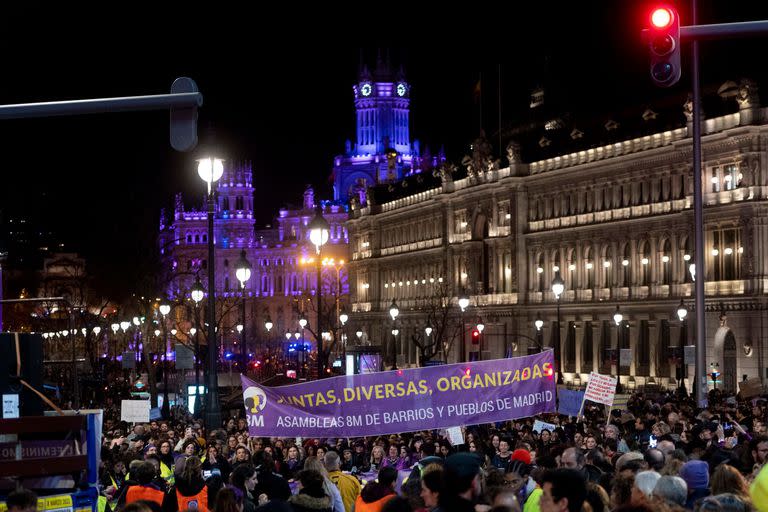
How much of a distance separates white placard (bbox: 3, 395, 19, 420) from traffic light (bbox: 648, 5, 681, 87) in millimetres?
6028

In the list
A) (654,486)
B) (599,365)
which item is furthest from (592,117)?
(654,486)

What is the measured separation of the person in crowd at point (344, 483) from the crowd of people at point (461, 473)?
0.03 feet

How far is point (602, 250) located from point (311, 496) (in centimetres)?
6625

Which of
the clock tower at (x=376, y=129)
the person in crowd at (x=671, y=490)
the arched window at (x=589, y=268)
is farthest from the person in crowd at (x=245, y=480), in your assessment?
the clock tower at (x=376, y=129)

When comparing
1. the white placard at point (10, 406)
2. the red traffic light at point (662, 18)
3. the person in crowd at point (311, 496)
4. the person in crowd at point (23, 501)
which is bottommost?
the person in crowd at point (311, 496)

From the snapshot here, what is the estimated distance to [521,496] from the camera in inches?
559

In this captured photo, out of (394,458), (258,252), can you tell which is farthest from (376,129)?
(394,458)

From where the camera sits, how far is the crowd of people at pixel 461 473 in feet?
32.0

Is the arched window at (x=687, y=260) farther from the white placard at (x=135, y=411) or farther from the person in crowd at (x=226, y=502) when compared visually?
the person in crowd at (x=226, y=502)

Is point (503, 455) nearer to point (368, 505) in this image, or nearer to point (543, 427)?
point (543, 427)

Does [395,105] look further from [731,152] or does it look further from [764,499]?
[764,499]

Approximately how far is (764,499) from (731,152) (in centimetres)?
5817

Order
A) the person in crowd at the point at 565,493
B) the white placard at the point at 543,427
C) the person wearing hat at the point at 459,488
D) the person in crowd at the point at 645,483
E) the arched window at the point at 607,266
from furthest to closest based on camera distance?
the arched window at the point at 607,266 < the white placard at the point at 543,427 < the person in crowd at the point at 645,483 < the person wearing hat at the point at 459,488 < the person in crowd at the point at 565,493

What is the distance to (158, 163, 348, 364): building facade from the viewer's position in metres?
162
